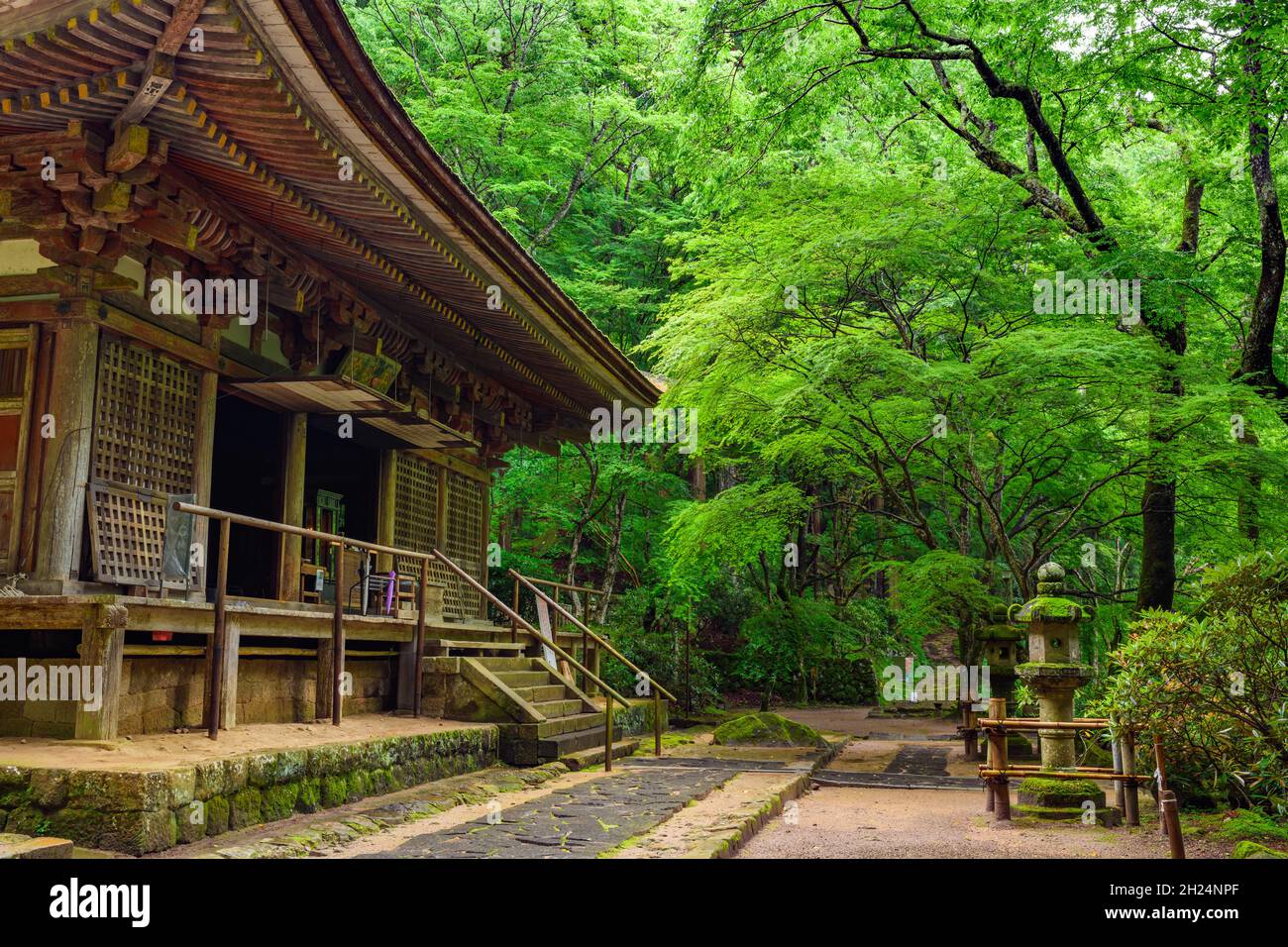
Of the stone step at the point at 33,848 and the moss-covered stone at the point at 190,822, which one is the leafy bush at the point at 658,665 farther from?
the stone step at the point at 33,848

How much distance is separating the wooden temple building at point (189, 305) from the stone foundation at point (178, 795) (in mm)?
1065

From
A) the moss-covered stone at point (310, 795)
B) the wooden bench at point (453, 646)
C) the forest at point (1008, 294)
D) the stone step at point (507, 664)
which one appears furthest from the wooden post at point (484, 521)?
the moss-covered stone at point (310, 795)

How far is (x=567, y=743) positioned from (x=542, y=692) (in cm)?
127

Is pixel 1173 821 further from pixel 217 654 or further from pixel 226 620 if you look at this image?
pixel 226 620

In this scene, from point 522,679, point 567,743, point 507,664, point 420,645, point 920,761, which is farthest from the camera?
point 920,761

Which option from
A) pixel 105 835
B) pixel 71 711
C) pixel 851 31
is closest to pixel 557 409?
pixel 851 31

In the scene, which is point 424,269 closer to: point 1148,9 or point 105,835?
point 105,835

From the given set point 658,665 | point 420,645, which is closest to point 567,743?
point 420,645

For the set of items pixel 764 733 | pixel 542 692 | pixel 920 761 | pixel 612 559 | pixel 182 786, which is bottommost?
pixel 920 761

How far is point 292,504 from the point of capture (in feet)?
35.9

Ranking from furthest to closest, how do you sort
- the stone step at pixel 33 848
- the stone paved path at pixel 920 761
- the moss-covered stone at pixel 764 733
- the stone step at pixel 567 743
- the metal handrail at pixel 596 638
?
1. the moss-covered stone at pixel 764 733
2. the stone paved path at pixel 920 761
3. the metal handrail at pixel 596 638
4. the stone step at pixel 567 743
5. the stone step at pixel 33 848

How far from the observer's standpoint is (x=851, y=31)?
13.6m

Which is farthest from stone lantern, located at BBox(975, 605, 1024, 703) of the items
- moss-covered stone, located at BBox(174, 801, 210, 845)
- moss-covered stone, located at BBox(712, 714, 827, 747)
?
moss-covered stone, located at BBox(174, 801, 210, 845)

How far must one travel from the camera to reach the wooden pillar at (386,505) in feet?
43.9
